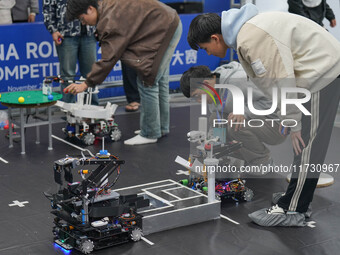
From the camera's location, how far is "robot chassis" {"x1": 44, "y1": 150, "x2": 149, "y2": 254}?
3863 millimetres

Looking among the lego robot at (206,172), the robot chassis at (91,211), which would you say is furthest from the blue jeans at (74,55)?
the robot chassis at (91,211)

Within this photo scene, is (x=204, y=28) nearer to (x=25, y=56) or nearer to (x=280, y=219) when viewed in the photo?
(x=280, y=219)

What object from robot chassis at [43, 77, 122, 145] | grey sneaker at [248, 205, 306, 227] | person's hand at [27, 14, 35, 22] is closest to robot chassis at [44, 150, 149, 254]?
grey sneaker at [248, 205, 306, 227]

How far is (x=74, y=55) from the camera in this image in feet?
22.2

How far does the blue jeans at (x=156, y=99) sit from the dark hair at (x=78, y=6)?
2.77 ft

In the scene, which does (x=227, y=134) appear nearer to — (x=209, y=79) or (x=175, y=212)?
(x=209, y=79)

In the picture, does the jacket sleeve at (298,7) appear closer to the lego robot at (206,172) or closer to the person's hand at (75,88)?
the person's hand at (75,88)

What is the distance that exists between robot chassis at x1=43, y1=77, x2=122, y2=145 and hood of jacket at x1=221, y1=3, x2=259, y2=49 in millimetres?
2378

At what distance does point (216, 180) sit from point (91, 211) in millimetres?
1161

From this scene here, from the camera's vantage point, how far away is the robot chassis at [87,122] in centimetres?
609

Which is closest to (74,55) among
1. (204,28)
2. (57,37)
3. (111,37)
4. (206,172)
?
(57,37)

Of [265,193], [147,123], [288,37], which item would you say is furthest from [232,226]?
[147,123]

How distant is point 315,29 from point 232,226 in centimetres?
137

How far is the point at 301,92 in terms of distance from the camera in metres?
3.96
